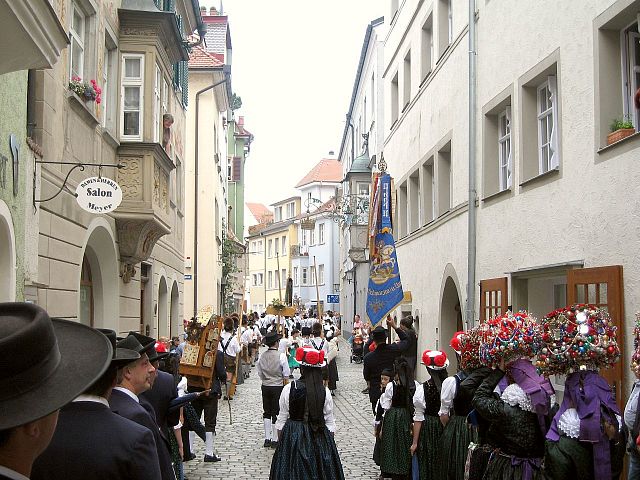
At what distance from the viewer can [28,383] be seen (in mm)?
2281

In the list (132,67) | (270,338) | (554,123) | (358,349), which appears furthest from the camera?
(358,349)

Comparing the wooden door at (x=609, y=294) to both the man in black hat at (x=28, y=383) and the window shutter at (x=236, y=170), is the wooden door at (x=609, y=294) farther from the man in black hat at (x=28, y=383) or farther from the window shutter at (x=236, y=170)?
the window shutter at (x=236, y=170)

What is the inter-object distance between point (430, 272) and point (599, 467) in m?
14.0

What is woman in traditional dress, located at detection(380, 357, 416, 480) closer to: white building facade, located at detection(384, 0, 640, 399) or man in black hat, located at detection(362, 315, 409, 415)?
white building facade, located at detection(384, 0, 640, 399)

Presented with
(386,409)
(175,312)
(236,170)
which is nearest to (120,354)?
(386,409)

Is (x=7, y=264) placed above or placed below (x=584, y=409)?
above

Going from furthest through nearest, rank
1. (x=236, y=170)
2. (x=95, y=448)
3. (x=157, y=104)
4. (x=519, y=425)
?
(x=236, y=170)
(x=157, y=104)
(x=519, y=425)
(x=95, y=448)

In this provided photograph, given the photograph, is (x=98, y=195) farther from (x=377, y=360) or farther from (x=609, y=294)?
(x=609, y=294)

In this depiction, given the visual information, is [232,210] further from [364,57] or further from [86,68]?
[86,68]

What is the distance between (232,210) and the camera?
59.2m

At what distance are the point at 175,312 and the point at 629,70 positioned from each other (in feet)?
56.4

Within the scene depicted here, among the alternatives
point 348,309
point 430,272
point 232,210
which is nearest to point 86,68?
point 430,272

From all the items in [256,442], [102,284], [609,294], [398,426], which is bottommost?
[256,442]

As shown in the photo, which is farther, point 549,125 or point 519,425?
point 549,125
